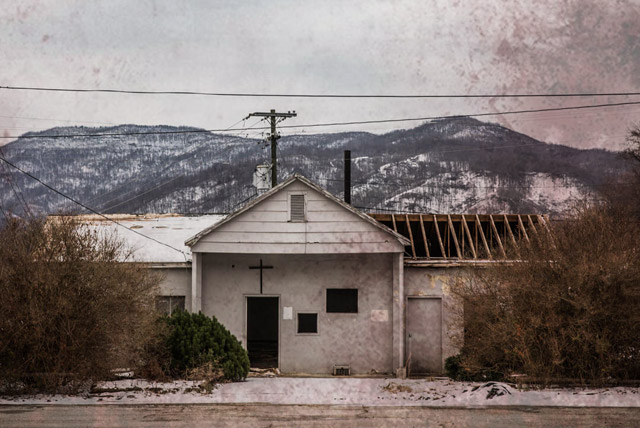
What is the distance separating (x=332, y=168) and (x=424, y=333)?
8408cm

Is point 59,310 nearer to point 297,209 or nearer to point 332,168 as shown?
point 297,209

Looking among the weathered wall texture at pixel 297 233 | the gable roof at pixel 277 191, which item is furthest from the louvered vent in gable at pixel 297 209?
the gable roof at pixel 277 191

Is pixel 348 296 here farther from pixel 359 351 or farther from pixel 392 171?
pixel 392 171

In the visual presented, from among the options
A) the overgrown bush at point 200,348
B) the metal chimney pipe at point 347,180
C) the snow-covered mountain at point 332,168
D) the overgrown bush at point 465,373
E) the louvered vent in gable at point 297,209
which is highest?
the snow-covered mountain at point 332,168

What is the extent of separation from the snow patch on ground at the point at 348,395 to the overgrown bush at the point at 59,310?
611mm

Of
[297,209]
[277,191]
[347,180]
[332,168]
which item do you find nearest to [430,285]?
[297,209]

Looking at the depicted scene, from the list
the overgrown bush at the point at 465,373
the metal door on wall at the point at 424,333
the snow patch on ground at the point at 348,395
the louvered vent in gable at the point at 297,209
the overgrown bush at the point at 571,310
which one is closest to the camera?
the snow patch on ground at the point at 348,395

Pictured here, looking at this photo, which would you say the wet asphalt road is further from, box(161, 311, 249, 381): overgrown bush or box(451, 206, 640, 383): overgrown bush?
box(161, 311, 249, 381): overgrown bush

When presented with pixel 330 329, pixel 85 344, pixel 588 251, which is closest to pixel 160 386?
pixel 85 344

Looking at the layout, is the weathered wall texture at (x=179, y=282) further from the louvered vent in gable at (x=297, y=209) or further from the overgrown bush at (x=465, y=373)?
the overgrown bush at (x=465, y=373)

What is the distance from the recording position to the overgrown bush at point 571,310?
15398 mm

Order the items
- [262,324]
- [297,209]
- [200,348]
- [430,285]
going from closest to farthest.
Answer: [200,348] → [297,209] → [430,285] → [262,324]

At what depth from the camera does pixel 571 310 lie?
15.6 meters

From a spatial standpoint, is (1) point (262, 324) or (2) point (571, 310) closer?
(2) point (571, 310)
